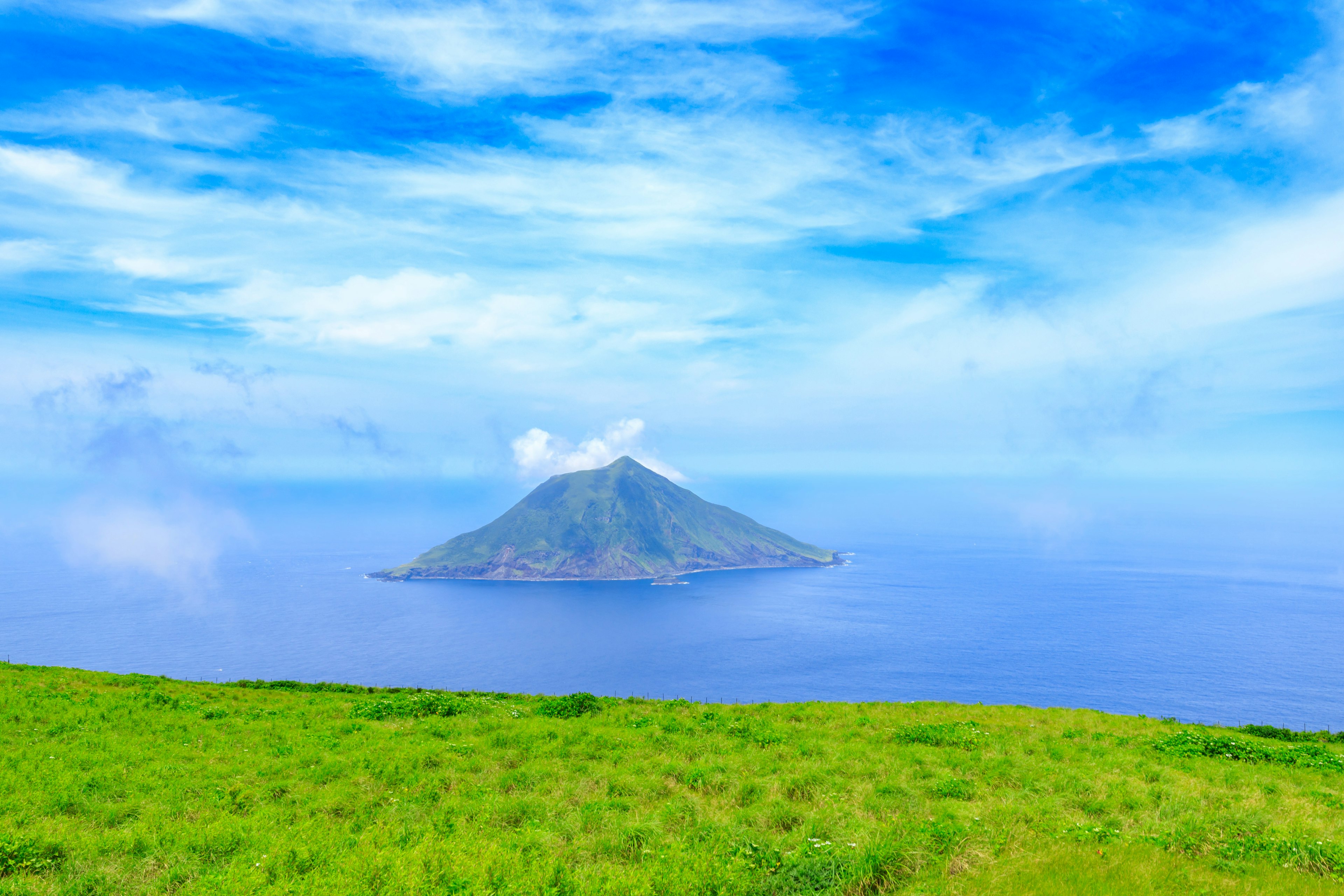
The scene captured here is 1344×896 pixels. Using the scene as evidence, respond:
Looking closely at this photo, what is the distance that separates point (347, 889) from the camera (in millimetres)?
11625

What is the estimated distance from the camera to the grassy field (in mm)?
12430

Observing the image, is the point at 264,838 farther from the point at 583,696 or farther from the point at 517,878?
the point at 583,696

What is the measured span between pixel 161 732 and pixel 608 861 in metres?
20.0

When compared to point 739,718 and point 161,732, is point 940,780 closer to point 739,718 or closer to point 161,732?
point 739,718

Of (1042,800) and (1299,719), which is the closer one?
(1042,800)

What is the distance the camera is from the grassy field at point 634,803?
12.4 metres

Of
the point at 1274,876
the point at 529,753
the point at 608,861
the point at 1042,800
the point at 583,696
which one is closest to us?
the point at 1274,876

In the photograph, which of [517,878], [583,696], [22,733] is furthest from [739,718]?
[22,733]

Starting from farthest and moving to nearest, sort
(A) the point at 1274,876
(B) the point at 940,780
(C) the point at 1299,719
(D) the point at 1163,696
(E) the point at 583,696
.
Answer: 1. (D) the point at 1163,696
2. (C) the point at 1299,719
3. (E) the point at 583,696
4. (B) the point at 940,780
5. (A) the point at 1274,876

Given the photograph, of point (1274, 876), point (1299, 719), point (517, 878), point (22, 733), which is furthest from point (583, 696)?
point (1299, 719)

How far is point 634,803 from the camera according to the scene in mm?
17000

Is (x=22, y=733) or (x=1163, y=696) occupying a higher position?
(x=22, y=733)

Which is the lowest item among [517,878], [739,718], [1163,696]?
[1163,696]

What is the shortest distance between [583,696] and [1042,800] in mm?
18670
